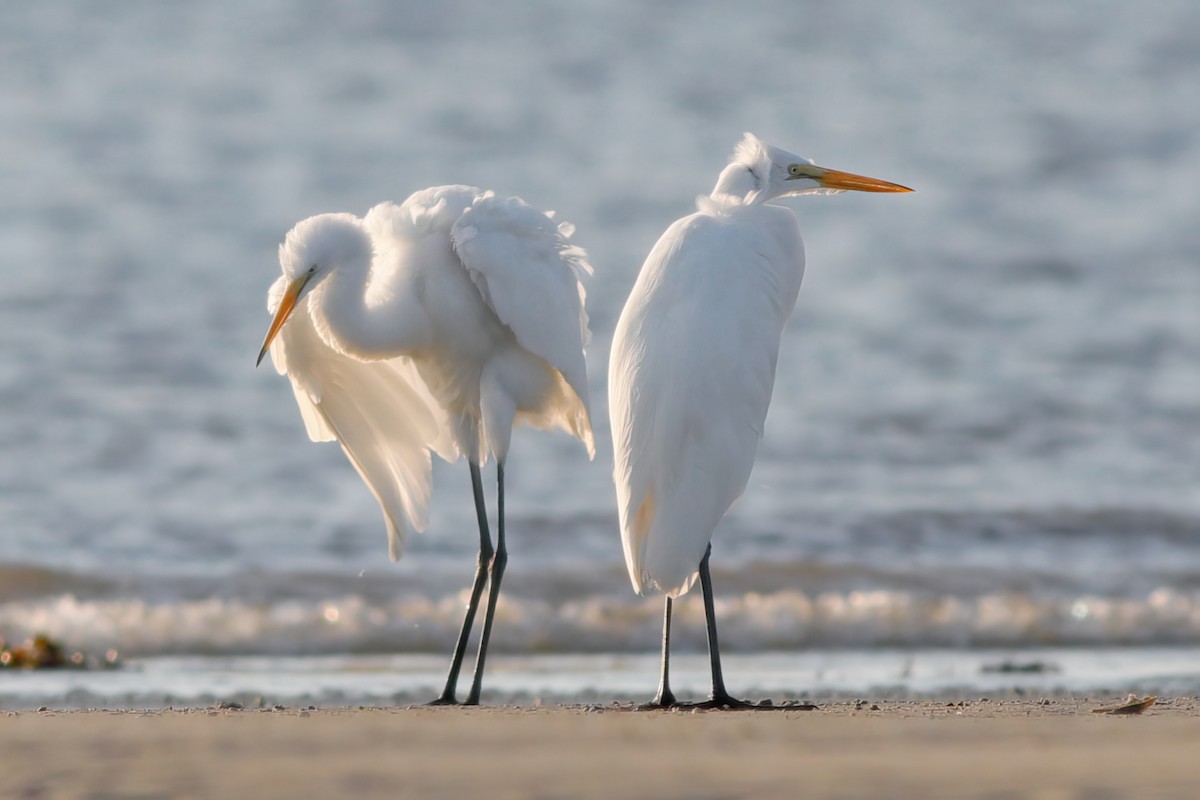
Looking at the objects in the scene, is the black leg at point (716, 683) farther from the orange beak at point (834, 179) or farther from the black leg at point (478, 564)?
the orange beak at point (834, 179)

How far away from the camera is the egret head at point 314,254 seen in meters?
5.39

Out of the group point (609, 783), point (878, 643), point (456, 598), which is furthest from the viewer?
point (456, 598)

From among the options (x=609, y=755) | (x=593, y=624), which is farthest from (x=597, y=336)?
(x=609, y=755)

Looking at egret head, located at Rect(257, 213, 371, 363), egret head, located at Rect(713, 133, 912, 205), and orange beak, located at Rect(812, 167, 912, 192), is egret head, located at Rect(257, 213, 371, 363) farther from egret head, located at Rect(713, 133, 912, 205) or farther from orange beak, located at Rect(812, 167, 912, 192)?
orange beak, located at Rect(812, 167, 912, 192)

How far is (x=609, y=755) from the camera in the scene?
344 cm

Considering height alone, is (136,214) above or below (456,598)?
above

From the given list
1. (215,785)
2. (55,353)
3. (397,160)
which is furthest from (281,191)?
(215,785)

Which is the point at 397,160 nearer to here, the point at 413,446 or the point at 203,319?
the point at 203,319

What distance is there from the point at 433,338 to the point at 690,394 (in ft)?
4.16

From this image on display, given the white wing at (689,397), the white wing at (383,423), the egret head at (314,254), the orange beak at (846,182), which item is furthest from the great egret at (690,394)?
the white wing at (383,423)

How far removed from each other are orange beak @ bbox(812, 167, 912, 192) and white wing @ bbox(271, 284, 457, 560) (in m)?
1.55

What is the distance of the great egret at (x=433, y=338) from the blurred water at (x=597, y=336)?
1.43 metres

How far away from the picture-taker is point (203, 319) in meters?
13.5

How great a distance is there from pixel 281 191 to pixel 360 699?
11661mm
